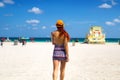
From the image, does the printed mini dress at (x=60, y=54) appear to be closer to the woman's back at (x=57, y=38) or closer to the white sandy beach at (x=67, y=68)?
the woman's back at (x=57, y=38)

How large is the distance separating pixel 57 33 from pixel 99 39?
161 feet

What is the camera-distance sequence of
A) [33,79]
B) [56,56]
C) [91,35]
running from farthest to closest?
[91,35], [33,79], [56,56]

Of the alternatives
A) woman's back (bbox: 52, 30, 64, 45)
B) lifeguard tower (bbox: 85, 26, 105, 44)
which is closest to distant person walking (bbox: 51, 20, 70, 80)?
woman's back (bbox: 52, 30, 64, 45)

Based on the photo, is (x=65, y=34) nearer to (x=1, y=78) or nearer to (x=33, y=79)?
(x=33, y=79)

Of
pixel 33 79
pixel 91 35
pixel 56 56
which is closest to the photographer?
pixel 56 56

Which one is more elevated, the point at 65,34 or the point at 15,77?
the point at 65,34

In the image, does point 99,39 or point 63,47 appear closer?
point 63,47

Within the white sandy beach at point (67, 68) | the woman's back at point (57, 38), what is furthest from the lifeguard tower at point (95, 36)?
the woman's back at point (57, 38)

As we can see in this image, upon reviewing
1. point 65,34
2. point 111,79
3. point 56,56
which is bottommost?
point 111,79

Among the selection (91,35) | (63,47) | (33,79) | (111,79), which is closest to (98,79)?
(111,79)

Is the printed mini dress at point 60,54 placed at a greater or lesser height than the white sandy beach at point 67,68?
greater

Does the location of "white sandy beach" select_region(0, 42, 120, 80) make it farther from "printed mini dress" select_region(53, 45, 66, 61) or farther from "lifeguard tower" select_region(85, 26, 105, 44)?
"lifeguard tower" select_region(85, 26, 105, 44)

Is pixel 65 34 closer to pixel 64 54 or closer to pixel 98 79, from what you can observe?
pixel 64 54

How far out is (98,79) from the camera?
925 cm
